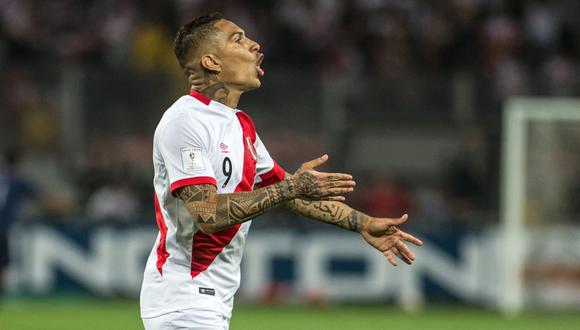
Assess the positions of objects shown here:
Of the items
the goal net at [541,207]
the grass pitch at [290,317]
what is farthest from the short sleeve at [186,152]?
the goal net at [541,207]

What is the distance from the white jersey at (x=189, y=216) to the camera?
493cm

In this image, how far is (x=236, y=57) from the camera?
17.3ft

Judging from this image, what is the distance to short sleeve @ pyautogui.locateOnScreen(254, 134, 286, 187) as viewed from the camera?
555 cm

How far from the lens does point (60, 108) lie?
1551 centimetres

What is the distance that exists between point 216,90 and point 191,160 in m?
0.50

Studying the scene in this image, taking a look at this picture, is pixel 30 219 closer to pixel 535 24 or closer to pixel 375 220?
pixel 535 24

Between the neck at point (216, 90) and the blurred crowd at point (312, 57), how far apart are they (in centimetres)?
1002

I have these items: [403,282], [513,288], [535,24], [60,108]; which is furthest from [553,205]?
[60,108]

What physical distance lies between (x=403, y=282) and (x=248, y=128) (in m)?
10.1

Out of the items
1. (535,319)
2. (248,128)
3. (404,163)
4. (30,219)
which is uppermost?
(404,163)

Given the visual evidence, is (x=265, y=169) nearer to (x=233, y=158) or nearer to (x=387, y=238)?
(x=233, y=158)

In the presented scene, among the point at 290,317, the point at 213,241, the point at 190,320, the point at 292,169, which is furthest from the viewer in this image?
the point at 292,169

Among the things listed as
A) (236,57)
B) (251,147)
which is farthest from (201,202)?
(236,57)

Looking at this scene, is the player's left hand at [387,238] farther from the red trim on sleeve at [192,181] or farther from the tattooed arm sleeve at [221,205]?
the red trim on sleeve at [192,181]
